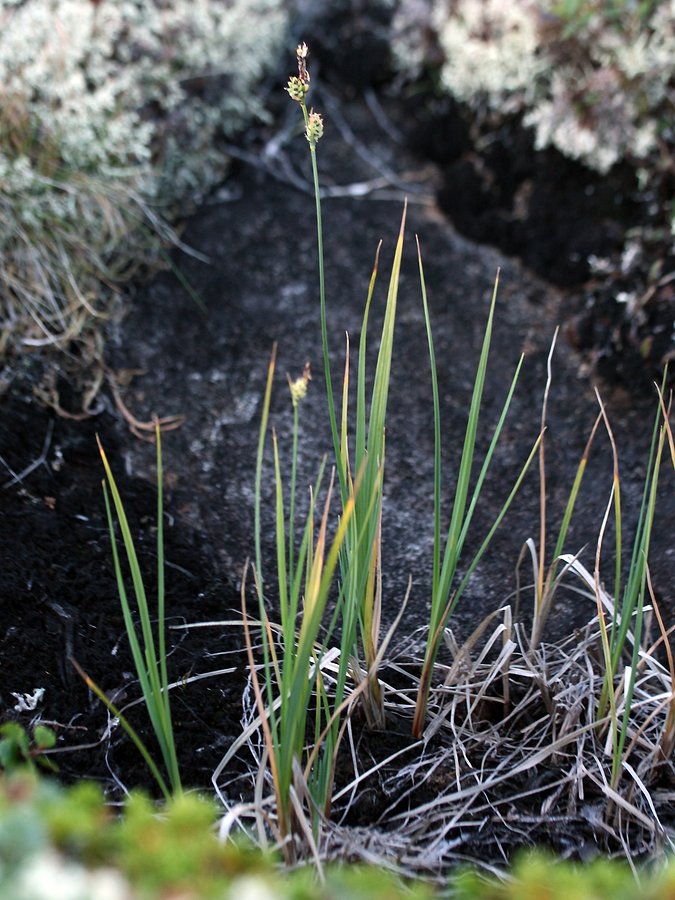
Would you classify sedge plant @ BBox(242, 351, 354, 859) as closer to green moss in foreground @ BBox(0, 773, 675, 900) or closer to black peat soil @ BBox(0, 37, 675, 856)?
black peat soil @ BBox(0, 37, 675, 856)

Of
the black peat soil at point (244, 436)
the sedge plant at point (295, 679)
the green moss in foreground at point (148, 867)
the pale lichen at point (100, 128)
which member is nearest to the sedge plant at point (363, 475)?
the sedge plant at point (295, 679)

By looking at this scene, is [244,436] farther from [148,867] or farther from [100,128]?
[148,867]

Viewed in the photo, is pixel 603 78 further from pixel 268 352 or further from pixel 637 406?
pixel 268 352

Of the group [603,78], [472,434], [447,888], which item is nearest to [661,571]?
[472,434]

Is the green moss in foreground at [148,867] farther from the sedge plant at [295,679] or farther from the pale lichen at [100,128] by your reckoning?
the pale lichen at [100,128]

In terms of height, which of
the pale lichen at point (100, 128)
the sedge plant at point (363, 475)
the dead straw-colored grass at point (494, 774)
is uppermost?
the pale lichen at point (100, 128)

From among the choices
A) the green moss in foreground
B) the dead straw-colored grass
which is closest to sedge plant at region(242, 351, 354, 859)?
the dead straw-colored grass

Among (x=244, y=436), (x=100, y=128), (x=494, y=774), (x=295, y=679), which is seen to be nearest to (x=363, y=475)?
(x=295, y=679)

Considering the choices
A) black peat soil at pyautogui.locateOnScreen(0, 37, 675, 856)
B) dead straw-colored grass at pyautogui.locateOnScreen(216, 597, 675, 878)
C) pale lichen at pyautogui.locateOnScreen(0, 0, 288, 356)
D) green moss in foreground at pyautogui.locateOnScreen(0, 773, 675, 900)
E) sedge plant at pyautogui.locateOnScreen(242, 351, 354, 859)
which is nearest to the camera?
green moss in foreground at pyautogui.locateOnScreen(0, 773, 675, 900)
